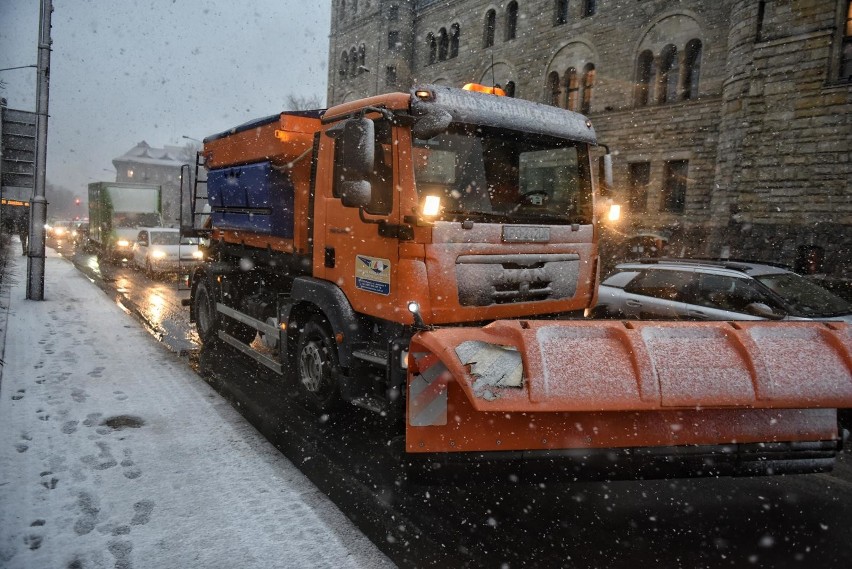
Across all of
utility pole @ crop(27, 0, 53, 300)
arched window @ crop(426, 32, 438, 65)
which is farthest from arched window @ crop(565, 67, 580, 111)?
utility pole @ crop(27, 0, 53, 300)

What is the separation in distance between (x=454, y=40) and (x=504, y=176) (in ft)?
103

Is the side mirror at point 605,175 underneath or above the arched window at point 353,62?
underneath

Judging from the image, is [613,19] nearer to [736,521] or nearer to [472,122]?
[472,122]

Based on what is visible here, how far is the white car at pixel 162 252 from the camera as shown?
19.2m

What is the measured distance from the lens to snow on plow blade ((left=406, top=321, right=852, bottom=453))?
3.16m

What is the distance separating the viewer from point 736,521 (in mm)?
4012

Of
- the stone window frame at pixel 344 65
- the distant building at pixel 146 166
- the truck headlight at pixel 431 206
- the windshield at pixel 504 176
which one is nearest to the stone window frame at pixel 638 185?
the windshield at pixel 504 176

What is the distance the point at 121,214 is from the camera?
25359 millimetres

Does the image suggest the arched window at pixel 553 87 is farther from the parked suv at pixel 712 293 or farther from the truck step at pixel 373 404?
the truck step at pixel 373 404

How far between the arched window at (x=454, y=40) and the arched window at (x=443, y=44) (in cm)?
62

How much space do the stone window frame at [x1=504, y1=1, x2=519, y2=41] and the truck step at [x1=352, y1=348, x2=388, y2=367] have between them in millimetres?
27782

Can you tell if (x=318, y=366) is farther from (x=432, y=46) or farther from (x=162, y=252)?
(x=432, y=46)

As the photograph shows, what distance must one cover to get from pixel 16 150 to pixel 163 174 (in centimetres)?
11901

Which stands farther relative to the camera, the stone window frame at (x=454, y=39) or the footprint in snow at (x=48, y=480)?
the stone window frame at (x=454, y=39)
